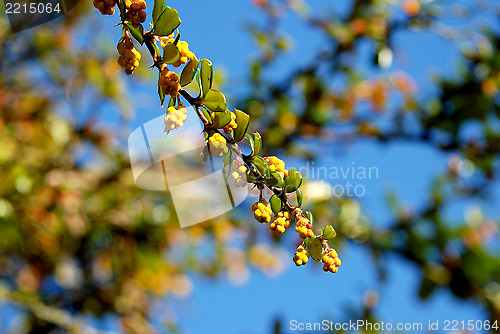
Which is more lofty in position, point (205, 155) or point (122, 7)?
point (122, 7)

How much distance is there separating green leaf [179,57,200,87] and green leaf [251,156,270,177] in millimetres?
106

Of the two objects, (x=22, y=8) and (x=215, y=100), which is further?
(x=22, y=8)

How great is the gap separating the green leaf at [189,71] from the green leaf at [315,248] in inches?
8.2

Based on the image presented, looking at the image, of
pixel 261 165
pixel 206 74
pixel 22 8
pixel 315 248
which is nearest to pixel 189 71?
pixel 206 74

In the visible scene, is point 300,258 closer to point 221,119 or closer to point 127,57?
point 221,119

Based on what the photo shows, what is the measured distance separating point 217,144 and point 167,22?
136 millimetres

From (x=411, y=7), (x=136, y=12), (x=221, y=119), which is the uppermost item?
(x=136, y=12)

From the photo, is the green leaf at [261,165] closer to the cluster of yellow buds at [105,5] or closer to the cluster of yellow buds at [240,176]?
the cluster of yellow buds at [240,176]

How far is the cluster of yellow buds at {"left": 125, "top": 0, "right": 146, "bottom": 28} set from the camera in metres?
0.52

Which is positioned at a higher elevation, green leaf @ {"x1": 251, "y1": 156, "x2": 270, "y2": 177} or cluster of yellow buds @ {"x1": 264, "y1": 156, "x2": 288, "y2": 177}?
green leaf @ {"x1": 251, "y1": 156, "x2": 270, "y2": 177}

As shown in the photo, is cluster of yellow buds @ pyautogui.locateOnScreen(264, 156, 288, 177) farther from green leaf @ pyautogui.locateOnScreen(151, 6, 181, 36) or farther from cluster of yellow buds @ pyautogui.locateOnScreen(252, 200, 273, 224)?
green leaf @ pyautogui.locateOnScreen(151, 6, 181, 36)

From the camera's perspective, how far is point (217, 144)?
1.72 feet

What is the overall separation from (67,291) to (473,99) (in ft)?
5.54

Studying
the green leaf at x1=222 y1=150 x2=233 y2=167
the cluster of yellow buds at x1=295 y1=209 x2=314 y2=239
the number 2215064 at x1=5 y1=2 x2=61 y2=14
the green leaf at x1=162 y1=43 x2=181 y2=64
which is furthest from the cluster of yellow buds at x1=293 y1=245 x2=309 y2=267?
the number 2215064 at x1=5 y1=2 x2=61 y2=14
